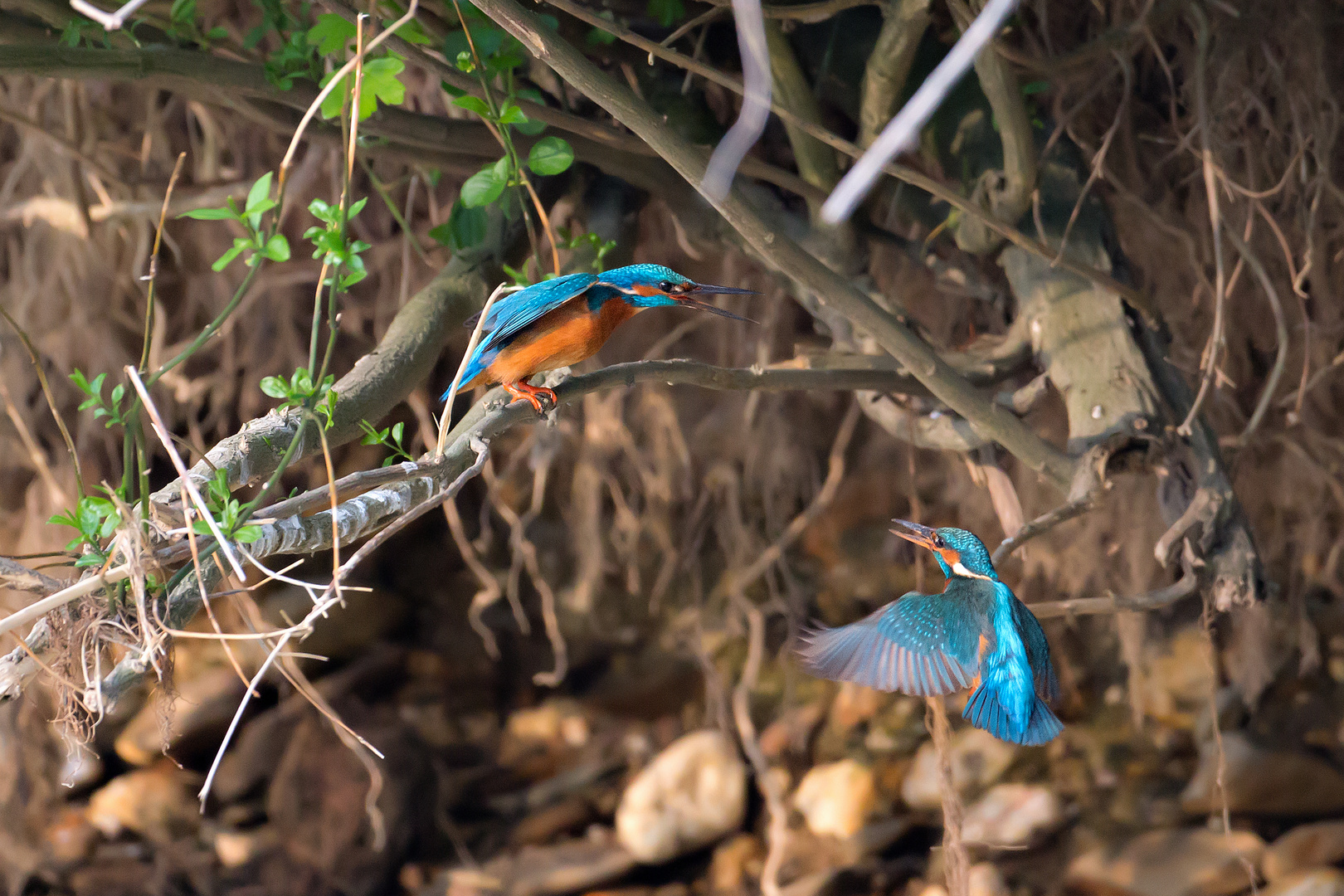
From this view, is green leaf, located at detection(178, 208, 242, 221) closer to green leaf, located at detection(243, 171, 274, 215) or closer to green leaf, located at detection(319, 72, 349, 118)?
green leaf, located at detection(243, 171, 274, 215)

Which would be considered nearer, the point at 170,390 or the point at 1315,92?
the point at 1315,92

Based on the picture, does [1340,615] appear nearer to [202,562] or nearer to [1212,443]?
[1212,443]

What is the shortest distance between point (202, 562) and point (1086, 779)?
2648 mm

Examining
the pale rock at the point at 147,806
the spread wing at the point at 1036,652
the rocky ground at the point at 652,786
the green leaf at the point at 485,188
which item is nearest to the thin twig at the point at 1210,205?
the spread wing at the point at 1036,652

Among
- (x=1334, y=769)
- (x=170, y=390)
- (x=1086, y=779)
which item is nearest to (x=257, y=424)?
(x=170, y=390)

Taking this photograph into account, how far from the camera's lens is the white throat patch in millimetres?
1158

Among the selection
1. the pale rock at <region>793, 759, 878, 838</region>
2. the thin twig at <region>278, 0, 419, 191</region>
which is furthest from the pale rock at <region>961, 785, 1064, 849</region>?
the thin twig at <region>278, 0, 419, 191</region>

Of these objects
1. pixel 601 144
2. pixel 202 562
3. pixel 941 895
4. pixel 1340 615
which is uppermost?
pixel 601 144

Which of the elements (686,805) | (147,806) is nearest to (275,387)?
(686,805)

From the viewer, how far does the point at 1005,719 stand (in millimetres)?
1132

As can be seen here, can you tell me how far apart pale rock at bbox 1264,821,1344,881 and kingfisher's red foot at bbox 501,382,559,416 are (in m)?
2.38

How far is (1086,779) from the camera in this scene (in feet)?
9.32

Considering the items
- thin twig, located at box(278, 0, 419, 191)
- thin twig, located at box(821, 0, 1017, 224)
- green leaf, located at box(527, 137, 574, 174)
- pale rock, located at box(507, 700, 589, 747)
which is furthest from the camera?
pale rock, located at box(507, 700, 589, 747)

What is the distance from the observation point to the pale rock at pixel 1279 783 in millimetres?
2623
